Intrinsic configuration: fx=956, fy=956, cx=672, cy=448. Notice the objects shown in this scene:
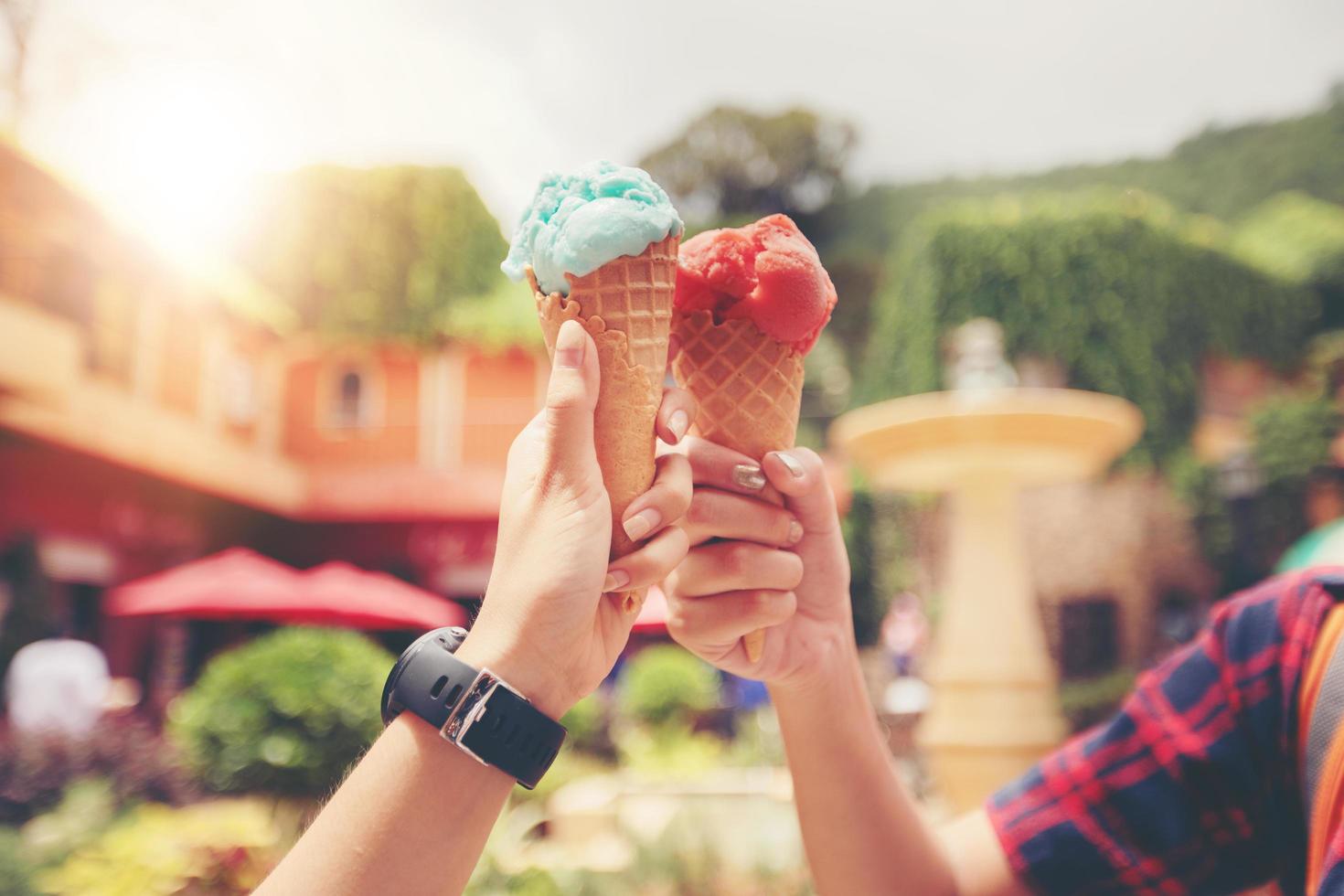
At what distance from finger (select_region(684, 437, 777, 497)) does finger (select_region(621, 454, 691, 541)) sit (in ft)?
0.29

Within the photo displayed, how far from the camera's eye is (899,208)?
92.5ft

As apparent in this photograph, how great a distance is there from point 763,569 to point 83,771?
6.48 m

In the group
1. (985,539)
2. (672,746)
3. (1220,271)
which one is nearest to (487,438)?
(672,746)

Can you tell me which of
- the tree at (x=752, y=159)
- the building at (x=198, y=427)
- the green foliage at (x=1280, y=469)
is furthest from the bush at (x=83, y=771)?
the tree at (x=752, y=159)

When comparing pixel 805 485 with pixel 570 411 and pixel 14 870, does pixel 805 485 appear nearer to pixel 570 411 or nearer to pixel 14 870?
pixel 570 411

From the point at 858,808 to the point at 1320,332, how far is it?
75.5 feet

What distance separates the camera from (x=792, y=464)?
1.48 m

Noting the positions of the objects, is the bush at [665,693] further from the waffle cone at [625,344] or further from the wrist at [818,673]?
the waffle cone at [625,344]

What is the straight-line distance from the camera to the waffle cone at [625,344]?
133 cm

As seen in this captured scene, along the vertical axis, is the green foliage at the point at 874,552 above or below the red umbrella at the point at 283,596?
below

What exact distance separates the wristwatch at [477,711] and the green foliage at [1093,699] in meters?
14.4

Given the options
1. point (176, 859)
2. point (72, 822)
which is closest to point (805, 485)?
point (176, 859)

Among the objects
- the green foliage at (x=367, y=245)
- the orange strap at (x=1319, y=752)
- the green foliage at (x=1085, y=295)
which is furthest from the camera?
the green foliage at (x=367, y=245)

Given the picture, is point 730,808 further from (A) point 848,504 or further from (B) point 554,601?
(A) point 848,504
